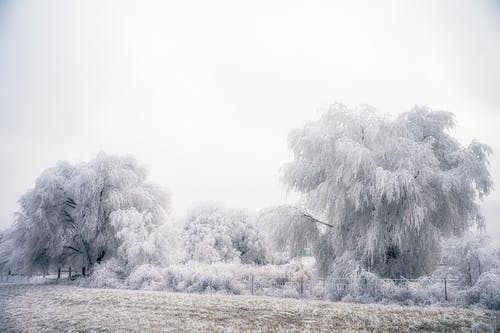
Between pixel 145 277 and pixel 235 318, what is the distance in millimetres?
14275

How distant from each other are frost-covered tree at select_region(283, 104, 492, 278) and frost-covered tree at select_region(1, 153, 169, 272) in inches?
512

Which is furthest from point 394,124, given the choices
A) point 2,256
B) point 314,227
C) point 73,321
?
point 2,256

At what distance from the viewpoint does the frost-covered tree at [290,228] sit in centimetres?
1858

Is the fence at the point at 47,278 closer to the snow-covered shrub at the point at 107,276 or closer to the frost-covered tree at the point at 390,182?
the snow-covered shrub at the point at 107,276

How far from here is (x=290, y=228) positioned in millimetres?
18562

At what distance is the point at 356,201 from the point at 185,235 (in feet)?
78.8

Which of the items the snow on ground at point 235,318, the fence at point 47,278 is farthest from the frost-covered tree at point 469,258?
the fence at point 47,278

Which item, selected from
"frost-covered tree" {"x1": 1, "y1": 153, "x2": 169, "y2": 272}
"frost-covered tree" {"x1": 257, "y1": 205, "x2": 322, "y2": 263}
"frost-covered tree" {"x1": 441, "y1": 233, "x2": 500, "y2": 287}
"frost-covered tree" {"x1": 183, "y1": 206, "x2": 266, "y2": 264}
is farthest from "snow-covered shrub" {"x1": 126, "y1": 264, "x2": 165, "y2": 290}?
"frost-covered tree" {"x1": 441, "y1": 233, "x2": 500, "y2": 287}

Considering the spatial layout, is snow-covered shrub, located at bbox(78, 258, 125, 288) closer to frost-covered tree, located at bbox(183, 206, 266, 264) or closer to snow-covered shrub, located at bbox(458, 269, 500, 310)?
frost-covered tree, located at bbox(183, 206, 266, 264)

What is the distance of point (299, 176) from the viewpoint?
18797mm

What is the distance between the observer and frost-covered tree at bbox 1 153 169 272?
2528 centimetres

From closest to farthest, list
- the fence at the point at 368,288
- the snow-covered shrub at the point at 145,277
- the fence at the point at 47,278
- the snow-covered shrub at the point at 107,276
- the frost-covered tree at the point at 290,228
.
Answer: the fence at the point at 368,288, the frost-covered tree at the point at 290,228, the snow-covered shrub at the point at 145,277, the snow-covered shrub at the point at 107,276, the fence at the point at 47,278

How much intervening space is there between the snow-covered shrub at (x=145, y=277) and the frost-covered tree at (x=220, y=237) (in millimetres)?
9737

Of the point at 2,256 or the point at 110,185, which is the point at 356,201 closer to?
the point at 110,185
